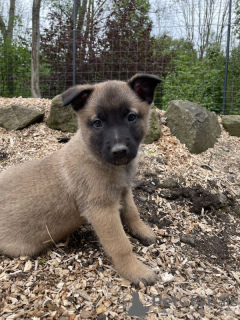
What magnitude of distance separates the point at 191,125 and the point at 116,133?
3811 mm

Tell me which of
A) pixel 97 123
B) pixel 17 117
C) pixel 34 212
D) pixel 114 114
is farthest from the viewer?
pixel 17 117

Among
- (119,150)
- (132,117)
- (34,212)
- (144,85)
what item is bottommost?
(34,212)

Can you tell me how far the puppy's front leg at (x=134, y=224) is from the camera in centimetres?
365

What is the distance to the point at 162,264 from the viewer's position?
133 inches

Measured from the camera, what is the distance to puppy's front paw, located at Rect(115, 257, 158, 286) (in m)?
3.01

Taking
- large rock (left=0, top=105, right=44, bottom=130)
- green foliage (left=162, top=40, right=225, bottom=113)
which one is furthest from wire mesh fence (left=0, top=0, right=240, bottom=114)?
large rock (left=0, top=105, right=44, bottom=130)

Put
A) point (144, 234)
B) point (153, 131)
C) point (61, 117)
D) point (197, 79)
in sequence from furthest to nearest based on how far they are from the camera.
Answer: point (197, 79)
point (61, 117)
point (153, 131)
point (144, 234)

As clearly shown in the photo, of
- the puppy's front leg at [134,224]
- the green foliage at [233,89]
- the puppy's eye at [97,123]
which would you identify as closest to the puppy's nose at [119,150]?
the puppy's eye at [97,123]

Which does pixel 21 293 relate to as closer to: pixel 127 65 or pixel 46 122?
pixel 46 122

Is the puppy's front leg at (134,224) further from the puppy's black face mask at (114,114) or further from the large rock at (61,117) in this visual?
the large rock at (61,117)

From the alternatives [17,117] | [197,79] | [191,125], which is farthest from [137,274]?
[197,79]

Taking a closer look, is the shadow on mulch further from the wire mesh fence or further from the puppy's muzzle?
the wire mesh fence

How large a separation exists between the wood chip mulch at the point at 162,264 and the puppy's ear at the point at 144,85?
175 centimetres

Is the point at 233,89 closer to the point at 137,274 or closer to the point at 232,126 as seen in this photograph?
the point at 232,126
